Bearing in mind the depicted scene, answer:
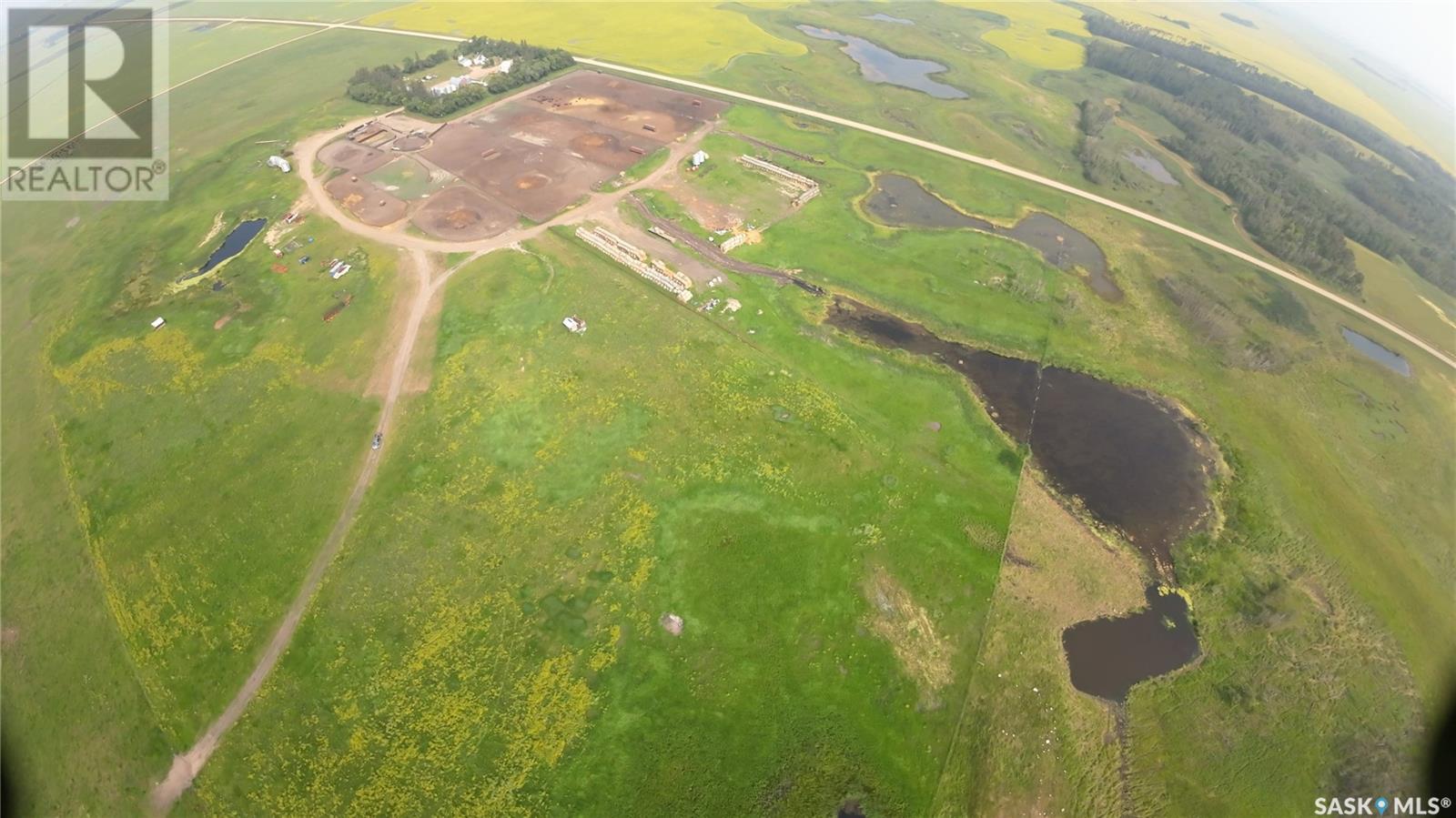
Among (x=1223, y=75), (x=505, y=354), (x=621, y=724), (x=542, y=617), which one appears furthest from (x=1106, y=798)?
(x=1223, y=75)

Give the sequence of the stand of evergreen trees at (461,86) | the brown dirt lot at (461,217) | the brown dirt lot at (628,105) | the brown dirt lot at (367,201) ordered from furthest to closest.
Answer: the stand of evergreen trees at (461,86) → the brown dirt lot at (628,105) → the brown dirt lot at (367,201) → the brown dirt lot at (461,217)

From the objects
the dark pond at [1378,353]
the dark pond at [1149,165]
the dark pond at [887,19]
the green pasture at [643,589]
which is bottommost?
the green pasture at [643,589]

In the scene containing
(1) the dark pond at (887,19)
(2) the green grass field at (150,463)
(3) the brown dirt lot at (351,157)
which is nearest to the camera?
(2) the green grass field at (150,463)

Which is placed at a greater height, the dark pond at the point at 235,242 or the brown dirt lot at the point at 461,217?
the brown dirt lot at the point at 461,217

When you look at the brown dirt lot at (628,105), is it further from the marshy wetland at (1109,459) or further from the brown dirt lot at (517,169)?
the marshy wetland at (1109,459)

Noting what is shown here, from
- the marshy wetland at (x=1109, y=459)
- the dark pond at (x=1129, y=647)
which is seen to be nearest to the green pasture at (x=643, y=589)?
the marshy wetland at (x=1109, y=459)

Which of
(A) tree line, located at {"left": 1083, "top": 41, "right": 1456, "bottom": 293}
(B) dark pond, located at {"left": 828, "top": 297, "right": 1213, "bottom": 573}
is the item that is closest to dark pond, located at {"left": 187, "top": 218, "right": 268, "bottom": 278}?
(B) dark pond, located at {"left": 828, "top": 297, "right": 1213, "bottom": 573}

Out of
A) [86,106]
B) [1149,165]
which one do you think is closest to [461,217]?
[86,106]
